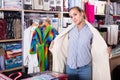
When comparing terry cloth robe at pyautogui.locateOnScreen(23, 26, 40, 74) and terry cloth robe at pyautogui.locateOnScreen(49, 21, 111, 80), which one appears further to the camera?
terry cloth robe at pyautogui.locateOnScreen(23, 26, 40, 74)

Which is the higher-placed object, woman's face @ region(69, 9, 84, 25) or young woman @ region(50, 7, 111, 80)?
woman's face @ region(69, 9, 84, 25)

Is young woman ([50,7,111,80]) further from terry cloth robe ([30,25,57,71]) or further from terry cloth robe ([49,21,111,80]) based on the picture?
terry cloth robe ([30,25,57,71])

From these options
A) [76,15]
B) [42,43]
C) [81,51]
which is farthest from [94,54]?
[42,43]

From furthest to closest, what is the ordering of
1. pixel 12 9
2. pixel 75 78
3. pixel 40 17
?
pixel 40 17 < pixel 12 9 < pixel 75 78

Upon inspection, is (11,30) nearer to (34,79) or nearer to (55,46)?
(55,46)

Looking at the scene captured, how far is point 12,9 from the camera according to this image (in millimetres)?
2789

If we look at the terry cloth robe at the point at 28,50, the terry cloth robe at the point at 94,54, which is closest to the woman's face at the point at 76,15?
the terry cloth robe at the point at 94,54

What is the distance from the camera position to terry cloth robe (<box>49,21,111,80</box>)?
2.22m

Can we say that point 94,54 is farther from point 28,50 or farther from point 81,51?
point 28,50

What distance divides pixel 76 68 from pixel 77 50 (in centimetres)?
20

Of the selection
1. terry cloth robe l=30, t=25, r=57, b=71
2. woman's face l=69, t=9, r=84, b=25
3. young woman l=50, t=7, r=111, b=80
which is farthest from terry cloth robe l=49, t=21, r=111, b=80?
terry cloth robe l=30, t=25, r=57, b=71

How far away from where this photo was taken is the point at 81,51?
222cm

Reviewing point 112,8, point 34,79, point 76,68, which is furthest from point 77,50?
point 112,8

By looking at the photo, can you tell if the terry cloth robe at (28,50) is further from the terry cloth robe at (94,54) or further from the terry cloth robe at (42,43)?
the terry cloth robe at (94,54)
